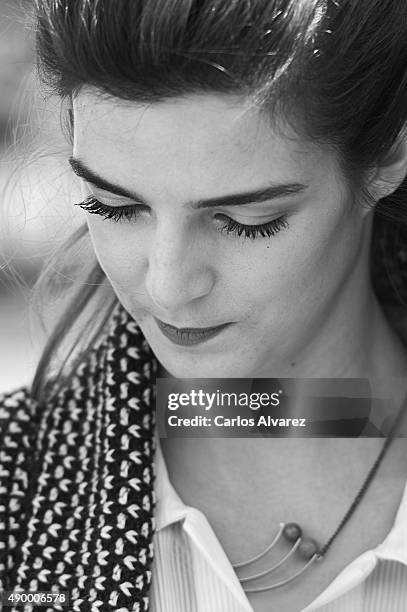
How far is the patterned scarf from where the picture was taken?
102cm

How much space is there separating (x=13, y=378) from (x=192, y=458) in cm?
186

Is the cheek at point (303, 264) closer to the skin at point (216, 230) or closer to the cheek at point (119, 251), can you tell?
the skin at point (216, 230)

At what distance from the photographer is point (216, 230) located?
0.90 metres

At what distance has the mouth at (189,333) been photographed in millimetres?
976

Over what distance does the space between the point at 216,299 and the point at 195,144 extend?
17 cm

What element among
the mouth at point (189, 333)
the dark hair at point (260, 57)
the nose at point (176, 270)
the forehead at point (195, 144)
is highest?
the dark hair at point (260, 57)

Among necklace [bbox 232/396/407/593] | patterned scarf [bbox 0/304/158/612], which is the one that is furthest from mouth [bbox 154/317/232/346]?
necklace [bbox 232/396/407/593]

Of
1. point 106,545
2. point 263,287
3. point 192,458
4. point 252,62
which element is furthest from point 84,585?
point 252,62

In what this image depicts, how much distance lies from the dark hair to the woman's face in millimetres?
21

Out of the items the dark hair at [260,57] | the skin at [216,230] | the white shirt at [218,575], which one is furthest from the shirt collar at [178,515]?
the dark hair at [260,57]

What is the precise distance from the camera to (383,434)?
1.12 meters
